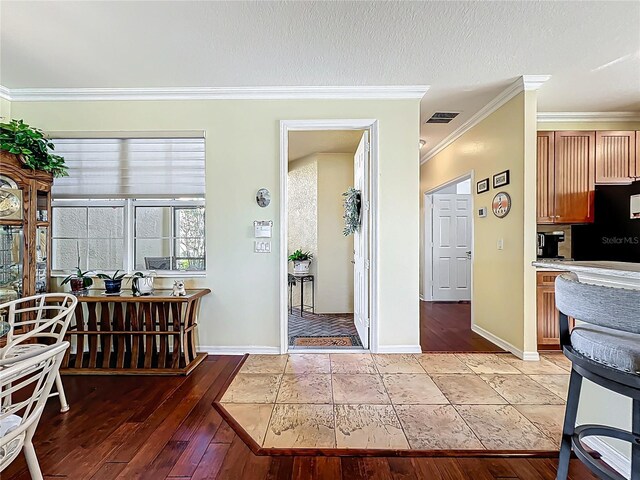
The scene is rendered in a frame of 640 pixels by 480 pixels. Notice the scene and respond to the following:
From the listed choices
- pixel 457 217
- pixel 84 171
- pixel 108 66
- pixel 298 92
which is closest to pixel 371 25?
pixel 298 92

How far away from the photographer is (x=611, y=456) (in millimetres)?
1743

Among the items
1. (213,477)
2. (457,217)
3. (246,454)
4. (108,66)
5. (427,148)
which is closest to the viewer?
(213,477)

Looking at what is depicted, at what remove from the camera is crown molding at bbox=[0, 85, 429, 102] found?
330 centimetres

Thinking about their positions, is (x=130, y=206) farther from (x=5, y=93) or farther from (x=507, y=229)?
(x=507, y=229)

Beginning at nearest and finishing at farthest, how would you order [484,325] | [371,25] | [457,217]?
1. [371,25]
2. [484,325]
3. [457,217]

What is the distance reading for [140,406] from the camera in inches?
93.7

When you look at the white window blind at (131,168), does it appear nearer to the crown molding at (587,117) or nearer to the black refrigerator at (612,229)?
the crown molding at (587,117)

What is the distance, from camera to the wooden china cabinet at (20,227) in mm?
2801

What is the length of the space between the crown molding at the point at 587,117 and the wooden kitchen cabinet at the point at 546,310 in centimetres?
194

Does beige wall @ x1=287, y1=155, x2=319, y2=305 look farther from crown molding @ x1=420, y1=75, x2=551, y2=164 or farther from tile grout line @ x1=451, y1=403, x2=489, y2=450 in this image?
tile grout line @ x1=451, y1=403, x2=489, y2=450

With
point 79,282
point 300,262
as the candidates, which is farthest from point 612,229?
point 79,282

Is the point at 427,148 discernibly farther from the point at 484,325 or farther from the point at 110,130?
the point at 110,130

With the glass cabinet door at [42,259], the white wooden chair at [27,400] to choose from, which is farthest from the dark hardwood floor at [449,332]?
the glass cabinet door at [42,259]

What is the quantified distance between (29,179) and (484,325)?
477 cm
